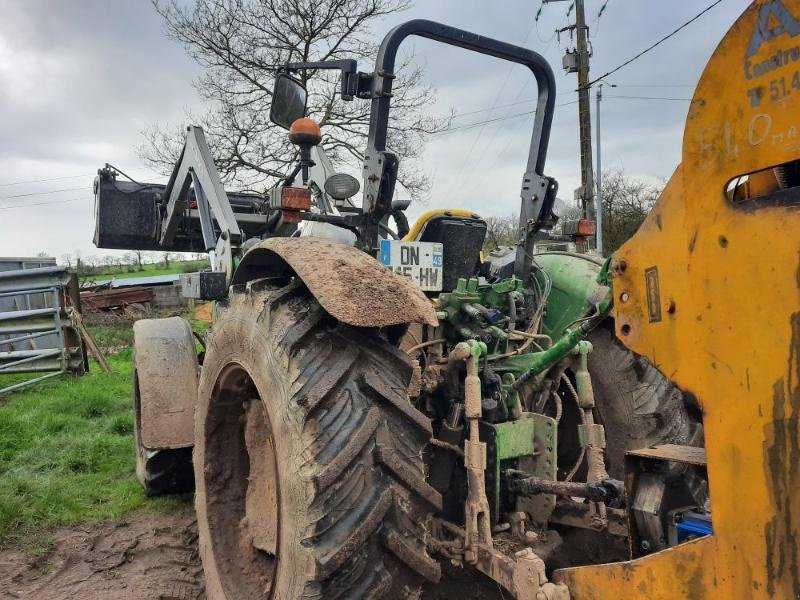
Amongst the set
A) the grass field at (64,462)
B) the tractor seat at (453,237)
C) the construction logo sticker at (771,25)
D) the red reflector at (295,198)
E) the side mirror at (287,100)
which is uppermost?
the side mirror at (287,100)

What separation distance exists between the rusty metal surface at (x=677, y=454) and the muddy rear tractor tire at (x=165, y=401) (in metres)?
2.79

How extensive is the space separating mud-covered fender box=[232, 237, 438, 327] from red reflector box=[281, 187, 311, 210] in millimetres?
434

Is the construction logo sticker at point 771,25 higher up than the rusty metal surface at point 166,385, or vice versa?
the construction logo sticker at point 771,25

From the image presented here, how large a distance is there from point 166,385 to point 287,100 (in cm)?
186

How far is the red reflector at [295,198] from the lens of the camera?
2771 mm

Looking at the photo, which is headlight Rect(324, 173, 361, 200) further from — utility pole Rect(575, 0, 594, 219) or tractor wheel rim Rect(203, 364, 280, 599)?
utility pole Rect(575, 0, 594, 219)

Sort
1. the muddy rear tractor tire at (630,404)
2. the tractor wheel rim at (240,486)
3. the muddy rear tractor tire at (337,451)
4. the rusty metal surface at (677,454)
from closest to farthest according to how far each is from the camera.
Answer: the rusty metal surface at (677,454), the muddy rear tractor tire at (337,451), the tractor wheel rim at (240,486), the muddy rear tractor tire at (630,404)

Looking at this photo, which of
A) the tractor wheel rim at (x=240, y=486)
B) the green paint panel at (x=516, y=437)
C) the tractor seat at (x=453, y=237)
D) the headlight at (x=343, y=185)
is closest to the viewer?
the green paint panel at (x=516, y=437)

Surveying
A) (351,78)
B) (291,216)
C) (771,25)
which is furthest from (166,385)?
(771,25)

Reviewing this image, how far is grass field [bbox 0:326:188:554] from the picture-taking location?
4.28 m

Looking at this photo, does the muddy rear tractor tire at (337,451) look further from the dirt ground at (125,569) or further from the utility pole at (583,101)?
the utility pole at (583,101)

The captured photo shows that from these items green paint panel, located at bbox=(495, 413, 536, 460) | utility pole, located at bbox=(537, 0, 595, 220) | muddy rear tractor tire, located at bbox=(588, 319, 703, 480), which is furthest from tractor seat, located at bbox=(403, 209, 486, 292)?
utility pole, located at bbox=(537, 0, 595, 220)

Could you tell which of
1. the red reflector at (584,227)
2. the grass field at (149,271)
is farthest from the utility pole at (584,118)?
the grass field at (149,271)

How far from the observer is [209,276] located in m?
3.24
